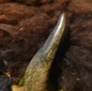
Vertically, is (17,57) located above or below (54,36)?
below

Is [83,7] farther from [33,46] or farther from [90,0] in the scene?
[33,46]

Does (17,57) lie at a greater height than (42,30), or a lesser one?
lesser

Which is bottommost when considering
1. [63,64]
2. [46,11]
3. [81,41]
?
[63,64]

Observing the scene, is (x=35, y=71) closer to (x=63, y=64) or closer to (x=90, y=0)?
(x=63, y=64)

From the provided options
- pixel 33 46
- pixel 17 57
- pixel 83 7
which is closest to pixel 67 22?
pixel 83 7

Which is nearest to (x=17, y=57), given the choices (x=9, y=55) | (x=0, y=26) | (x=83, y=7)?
(x=9, y=55)
